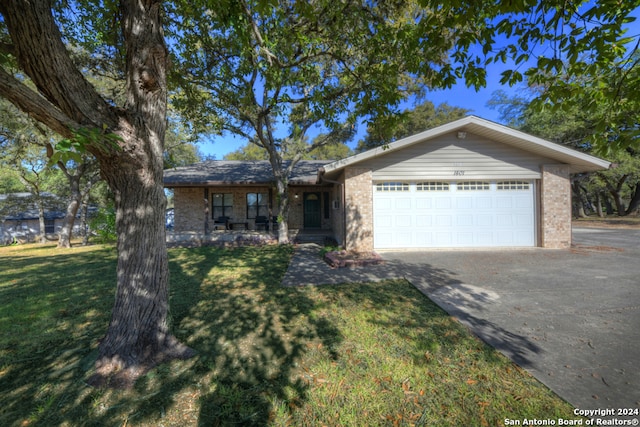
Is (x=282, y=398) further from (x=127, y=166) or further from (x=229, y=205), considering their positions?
(x=229, y=205)

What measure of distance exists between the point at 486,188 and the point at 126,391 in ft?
35.7

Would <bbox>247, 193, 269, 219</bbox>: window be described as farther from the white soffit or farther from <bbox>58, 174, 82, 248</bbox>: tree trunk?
<bbox>58, 174, 82, 248</bbox>: tree trunk

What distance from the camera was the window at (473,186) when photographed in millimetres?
9297

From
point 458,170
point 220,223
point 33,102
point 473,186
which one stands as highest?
point 458,170

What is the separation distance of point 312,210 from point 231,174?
4934mm

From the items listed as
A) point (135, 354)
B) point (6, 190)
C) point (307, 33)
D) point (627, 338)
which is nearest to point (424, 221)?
point (627, 338)

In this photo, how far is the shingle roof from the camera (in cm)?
1250

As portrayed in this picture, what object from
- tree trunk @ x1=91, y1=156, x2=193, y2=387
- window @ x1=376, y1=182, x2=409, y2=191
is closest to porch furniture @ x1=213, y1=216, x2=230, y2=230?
window @ x1=376, y1=182, x2=409, y2=191

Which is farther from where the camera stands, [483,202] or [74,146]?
[483,202]

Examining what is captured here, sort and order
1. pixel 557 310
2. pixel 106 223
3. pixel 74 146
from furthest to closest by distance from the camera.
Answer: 1. pixel 106 223
2. pixel 557 310
3. pixel 74 146

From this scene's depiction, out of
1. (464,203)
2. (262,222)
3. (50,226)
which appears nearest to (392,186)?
(464,203)

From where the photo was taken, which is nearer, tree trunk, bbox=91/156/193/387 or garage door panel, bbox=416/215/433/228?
tree trunk, bbox=91/156/193/387

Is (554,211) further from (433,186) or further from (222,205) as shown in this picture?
(222,205)

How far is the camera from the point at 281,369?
2.80m
